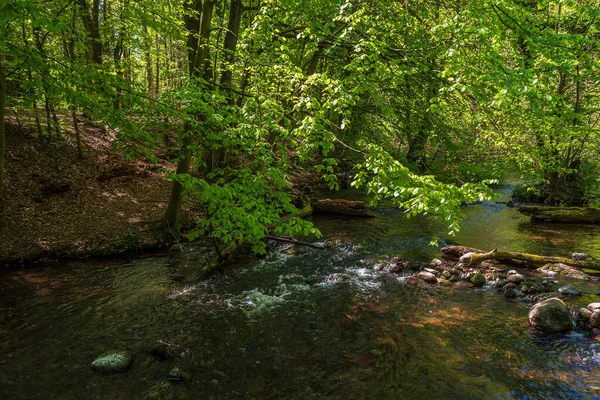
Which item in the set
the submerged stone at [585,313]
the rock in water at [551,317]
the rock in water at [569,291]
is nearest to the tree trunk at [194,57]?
the rock in water at [551,317]

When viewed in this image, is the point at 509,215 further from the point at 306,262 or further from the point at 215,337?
the point at 215,337

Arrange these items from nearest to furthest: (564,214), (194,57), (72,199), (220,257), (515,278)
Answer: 1. (515,278)
2. (220,257)
3. (194,57)
4. (72,199)
5. (564,214)

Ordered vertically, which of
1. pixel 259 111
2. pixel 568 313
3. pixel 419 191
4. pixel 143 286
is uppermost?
pixel 259 111

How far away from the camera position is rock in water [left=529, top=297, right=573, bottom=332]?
6758 millimetres

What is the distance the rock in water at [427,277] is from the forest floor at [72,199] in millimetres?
8203

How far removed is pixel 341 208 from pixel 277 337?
1049 centimetres

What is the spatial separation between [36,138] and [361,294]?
15211 millimetres

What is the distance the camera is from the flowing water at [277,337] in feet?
17.3

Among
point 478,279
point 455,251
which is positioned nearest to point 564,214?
point 455,251

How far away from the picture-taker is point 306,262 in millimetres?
10820

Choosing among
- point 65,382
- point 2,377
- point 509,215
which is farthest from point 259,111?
point 509,215

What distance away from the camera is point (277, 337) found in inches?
263

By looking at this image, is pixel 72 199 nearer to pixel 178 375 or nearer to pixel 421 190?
pixel 178 375

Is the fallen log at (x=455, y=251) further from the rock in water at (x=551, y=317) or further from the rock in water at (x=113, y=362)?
the rock in water at (x=113, y=362)
